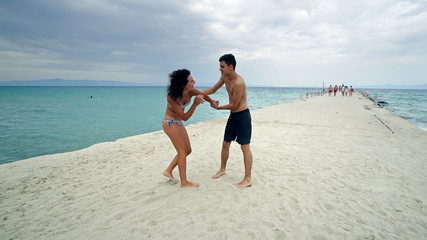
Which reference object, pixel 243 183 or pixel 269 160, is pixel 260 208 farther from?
pixel 269 160

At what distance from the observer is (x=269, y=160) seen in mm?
5336

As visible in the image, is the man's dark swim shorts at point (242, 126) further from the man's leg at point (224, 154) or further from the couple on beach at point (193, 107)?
the man's leg at point (224, 154)

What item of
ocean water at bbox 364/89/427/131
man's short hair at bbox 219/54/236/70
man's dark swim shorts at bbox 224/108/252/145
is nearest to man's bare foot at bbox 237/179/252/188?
man's dark swim shorts at bbox 224/108/252/145

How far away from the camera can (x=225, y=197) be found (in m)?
3.44

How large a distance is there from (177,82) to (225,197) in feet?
6.97

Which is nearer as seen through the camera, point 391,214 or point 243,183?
point 391,214

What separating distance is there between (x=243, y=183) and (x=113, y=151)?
16.4 feet

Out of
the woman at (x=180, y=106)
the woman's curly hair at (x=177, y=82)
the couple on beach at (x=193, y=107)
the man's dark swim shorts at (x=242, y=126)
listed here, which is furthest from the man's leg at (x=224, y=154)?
the woman's curly hair at (x=177, y=82)

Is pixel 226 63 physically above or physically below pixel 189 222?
above

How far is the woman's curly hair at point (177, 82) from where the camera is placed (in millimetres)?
3336

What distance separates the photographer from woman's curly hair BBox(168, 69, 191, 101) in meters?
3.34

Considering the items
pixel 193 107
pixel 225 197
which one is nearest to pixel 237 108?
pixel 193 107

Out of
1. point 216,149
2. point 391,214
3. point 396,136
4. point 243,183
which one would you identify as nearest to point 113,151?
point 216,149

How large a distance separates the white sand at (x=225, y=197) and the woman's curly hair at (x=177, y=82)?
1754 millimetres
